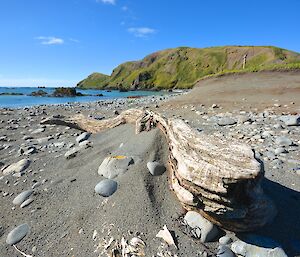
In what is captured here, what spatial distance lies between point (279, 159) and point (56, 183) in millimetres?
4205

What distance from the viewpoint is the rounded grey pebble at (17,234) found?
3306 millimetres

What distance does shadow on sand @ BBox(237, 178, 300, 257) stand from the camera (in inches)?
108

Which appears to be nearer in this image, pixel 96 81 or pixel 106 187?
pixel 106 187

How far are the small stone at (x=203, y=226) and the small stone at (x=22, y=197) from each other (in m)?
2.75

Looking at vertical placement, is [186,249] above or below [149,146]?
below

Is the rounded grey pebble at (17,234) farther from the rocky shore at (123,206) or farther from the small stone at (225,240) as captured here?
the small stone at (225,240)

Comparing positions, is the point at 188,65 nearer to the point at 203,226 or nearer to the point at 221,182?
the point at 203,226

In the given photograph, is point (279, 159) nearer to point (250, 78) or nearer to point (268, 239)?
point (268, 239)

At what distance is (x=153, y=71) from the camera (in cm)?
14988

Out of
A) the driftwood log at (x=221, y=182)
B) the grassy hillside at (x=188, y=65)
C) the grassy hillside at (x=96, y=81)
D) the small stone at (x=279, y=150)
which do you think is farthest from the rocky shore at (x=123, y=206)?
the grassy hillside at (x=96, y=81)

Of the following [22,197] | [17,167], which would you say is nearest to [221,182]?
[22,197]

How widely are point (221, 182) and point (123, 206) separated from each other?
4.80 feet

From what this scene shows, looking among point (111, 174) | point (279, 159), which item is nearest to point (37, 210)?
point (111, 174)

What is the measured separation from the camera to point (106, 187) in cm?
378
